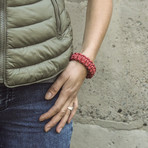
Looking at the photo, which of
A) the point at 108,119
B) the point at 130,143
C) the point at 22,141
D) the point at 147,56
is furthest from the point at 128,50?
the point at 22,141

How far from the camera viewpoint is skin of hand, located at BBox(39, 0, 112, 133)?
2.56ft

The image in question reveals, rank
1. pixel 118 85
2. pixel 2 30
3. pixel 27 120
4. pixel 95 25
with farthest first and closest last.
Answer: pixel 118 85 < pixel 95 25 < pixel 27 120 < pixel 2 30

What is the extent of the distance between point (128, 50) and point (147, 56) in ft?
0.33

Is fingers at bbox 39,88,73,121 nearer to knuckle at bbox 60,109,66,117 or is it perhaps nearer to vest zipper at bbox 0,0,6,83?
knuckle at bbox 60,109,66,117

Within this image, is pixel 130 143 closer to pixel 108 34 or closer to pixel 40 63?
pixel 108 34

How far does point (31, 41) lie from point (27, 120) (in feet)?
0.78

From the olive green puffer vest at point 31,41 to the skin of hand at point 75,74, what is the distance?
6cm

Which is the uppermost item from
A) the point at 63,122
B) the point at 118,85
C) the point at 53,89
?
the point at 53,89

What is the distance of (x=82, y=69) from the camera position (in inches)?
32.2

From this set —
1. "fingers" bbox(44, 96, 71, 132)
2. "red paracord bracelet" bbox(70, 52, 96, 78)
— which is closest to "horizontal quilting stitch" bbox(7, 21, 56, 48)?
"red paracord bracelet" bbox(70, 52, 96, 78)

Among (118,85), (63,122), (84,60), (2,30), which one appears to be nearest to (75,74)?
(84,60)

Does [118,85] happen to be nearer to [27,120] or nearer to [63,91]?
[63,91]

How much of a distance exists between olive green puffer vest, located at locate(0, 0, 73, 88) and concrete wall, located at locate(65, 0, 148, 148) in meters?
0.60

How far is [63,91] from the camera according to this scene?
801mm
